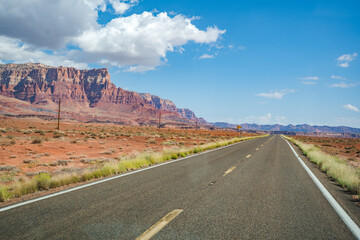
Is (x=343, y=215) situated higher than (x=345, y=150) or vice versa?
(x=343, y=215)

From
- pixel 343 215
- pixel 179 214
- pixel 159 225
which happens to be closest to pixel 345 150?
pixel 343 215

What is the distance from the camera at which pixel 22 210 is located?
425 cm

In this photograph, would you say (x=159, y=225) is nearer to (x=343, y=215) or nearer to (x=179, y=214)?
(x=179, y=214)

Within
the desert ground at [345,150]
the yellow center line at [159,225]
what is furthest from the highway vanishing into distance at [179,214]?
the desert ground at [345,150]

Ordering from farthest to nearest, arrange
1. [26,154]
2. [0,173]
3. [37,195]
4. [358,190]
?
[26,154] < [0,173] < [358,190] < [37,195]

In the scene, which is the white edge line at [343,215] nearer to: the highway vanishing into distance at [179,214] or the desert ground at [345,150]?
the highway vanishing into distance at [179,214]

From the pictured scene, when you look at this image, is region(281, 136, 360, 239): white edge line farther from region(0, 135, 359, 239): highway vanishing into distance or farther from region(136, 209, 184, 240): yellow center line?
region(136, 209, 184, 240): yellow center line

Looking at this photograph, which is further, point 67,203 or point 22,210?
point 67,203

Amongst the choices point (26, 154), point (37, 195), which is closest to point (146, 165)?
point (37, 195)

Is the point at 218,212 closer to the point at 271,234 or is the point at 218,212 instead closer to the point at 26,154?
the point at 271,234

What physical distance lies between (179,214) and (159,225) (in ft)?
1.90

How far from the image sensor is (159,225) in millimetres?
3494

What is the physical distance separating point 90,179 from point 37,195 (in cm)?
197

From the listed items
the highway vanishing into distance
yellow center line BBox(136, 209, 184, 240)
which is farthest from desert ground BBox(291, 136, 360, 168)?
yellow center line BBox(136, 209, 184, 240)
